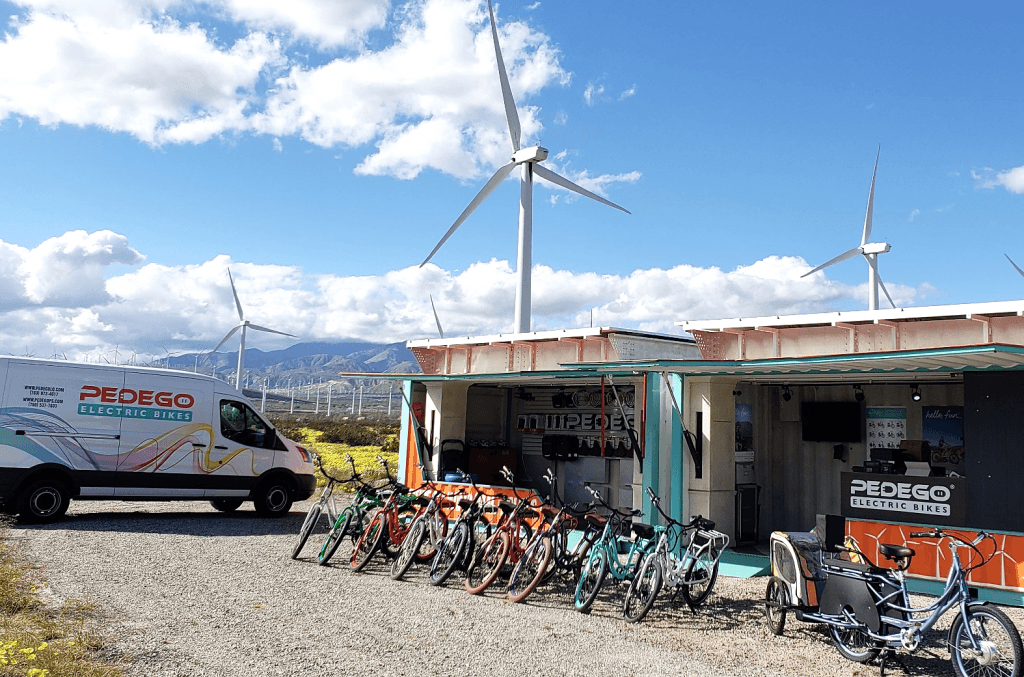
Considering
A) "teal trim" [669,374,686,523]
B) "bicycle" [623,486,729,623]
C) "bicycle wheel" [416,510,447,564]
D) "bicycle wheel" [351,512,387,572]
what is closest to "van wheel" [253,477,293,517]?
"bicycle wheel" [351,512,387,572]

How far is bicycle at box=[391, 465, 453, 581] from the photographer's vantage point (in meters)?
8.52

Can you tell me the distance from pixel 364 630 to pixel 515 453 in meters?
8.36

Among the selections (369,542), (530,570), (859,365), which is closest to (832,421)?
(859,365)

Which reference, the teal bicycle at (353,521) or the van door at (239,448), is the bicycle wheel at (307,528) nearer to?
the teal bicycle at (353,521)

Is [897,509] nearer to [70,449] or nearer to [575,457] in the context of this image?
[575,457]

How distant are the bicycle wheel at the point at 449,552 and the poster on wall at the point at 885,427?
6.18 meters

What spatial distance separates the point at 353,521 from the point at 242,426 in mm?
4623

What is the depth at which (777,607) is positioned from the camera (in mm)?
6766

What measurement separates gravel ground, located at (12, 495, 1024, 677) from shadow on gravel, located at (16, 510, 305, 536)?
1.66 metres

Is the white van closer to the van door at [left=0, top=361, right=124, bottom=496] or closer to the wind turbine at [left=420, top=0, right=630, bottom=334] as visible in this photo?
the van door at [left=0, top=361, right=124, bottom=496]

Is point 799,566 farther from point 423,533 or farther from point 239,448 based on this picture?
point 239,448

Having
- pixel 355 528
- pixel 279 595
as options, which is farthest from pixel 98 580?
pixel 355 528

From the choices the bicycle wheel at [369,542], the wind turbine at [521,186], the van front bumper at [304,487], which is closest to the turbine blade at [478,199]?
the wind turbine at [521,186]

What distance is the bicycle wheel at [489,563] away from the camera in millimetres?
7836
